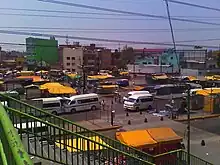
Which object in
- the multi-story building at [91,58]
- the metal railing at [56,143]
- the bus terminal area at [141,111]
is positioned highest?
the multi-story building at [91,58]

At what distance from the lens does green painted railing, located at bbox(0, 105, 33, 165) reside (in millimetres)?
1871

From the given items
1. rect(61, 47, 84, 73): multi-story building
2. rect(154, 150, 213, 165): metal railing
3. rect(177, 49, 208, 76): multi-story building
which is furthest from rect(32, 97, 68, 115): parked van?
rect(61, 47, 84, 73): multi-story building

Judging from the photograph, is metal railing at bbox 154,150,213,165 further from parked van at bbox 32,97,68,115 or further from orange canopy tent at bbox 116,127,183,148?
parked van at bbox 32,97,68,115

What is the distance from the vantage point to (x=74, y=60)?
2267 inches

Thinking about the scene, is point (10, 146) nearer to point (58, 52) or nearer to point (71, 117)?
point (71, 117)

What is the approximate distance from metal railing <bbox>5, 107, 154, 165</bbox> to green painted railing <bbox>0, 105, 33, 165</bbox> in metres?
2.05

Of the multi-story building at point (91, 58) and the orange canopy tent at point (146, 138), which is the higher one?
the multi-story building at point (91, 58)

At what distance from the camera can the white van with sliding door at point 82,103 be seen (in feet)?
71.0

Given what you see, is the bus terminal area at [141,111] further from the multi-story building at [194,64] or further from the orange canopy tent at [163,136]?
the multi-story building at [194,64]

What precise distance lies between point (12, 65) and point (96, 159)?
2260 inches

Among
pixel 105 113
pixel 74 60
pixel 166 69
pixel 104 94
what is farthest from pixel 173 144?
pixel 74 60

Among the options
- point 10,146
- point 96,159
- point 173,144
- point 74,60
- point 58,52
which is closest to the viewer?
point 10,146

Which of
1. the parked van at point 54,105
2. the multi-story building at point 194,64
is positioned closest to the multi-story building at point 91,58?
the multi-story building at point 194,64

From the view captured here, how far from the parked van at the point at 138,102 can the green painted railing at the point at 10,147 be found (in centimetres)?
2005
